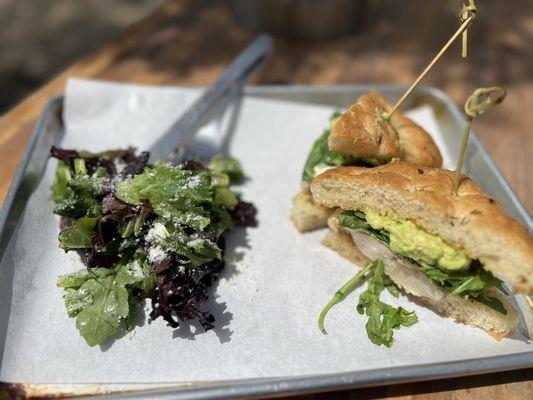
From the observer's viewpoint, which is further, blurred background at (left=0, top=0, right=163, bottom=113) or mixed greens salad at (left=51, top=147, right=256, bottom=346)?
blurred background at (left=0, top=0, right=163, bottom=113)

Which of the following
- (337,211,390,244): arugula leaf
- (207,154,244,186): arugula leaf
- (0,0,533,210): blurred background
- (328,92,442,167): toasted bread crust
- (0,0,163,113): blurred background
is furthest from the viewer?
(0,0,163,113): blurred background

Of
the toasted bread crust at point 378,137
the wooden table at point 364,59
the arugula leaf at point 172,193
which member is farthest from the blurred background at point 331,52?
the arugula leaf at point 172,193

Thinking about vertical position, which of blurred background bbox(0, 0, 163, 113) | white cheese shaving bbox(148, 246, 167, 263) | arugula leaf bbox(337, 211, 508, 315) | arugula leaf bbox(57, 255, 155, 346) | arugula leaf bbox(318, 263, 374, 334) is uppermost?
arugula leaf bbox(337, 211, 508, 315)

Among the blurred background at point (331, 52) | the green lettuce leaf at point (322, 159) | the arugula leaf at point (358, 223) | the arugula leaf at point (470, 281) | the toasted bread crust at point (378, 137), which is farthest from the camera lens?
the blurred background at point (331, 52)

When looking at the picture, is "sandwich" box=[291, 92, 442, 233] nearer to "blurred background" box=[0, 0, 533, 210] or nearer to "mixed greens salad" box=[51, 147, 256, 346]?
"mixed greens salad" box=[51, 147, 256, 346]

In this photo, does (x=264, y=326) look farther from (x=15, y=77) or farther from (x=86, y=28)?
(x=86, y=28)

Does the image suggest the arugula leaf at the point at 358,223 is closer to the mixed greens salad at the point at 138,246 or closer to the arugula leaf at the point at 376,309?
the arugula leaf at the point at 376,309

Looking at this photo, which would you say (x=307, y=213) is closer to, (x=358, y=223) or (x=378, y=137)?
(x=358, y=223)

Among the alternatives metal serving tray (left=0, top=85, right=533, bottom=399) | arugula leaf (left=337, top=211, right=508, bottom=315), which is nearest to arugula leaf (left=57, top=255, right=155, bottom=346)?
metal serving tray (left=0, top=85, right=533, bottom=399)

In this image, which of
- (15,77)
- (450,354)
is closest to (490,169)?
(450,354)
